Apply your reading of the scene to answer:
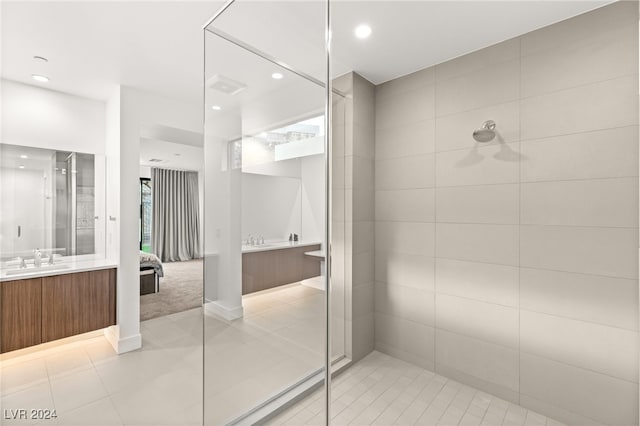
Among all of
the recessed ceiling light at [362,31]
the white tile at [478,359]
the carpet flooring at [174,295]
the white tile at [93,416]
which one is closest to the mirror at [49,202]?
the carpet flooring at [174,295]

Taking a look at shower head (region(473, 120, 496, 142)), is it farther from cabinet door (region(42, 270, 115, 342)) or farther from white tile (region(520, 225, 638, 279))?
cabinet door (region(42, 270, 115, 342))

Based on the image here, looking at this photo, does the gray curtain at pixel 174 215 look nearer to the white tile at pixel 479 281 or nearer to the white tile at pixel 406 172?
the white tile at pixel 406 172

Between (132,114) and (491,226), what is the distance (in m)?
2.80

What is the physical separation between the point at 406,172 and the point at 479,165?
16.2 inches

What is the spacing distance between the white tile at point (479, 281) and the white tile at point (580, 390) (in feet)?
1.08

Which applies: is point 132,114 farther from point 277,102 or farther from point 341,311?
point 341,311

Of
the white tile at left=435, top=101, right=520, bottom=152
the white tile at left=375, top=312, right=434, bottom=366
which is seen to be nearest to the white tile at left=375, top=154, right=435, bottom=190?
the white tile at left=435, top=101, right=520, bottom=152

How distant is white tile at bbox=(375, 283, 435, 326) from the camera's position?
6.11ft

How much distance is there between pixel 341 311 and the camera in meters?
1.73

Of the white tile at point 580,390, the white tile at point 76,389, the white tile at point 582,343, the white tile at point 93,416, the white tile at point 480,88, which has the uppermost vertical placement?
the white tile at point 480,88

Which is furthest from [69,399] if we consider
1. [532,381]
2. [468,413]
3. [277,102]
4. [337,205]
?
[532,381]

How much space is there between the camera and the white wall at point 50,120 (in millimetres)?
2250

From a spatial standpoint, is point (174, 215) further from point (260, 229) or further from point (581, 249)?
point (581, 249)

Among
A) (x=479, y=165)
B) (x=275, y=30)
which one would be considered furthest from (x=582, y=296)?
(x=275, y=30)
